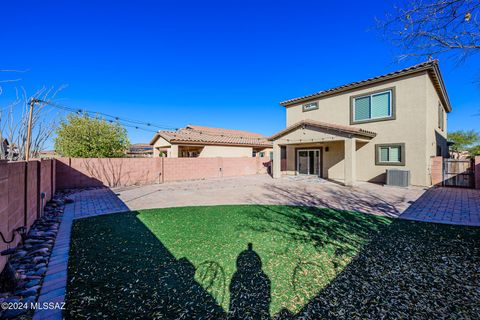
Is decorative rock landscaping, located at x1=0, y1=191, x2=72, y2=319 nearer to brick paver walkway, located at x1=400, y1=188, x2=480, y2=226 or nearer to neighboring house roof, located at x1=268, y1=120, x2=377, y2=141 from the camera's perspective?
brick paver walkway, located at x1=400, y1=188, x2=480, y2=226

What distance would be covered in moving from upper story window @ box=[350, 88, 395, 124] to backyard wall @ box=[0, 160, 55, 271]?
16185 mm

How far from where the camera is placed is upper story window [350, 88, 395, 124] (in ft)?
42.3

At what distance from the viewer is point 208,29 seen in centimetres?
1248

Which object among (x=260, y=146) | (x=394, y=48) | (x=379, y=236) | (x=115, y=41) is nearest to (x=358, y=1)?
(x=394, y=48)

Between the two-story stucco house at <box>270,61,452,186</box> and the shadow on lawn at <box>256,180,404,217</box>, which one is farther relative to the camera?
the two-story stucco house at <box>270,61,452,186</box>

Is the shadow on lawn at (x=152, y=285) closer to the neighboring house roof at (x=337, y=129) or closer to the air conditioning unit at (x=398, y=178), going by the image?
the neighboring house roof at (x=337, y=129)

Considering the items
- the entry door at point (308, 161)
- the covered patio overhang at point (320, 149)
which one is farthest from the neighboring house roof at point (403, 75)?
the entry door at point (308, 161)

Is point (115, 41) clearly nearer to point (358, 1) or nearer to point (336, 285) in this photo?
point (358, 1)

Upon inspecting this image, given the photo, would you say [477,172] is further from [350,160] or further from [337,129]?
[337,129]

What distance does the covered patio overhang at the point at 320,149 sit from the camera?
39.8 feet

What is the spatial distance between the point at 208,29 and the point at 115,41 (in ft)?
17.0

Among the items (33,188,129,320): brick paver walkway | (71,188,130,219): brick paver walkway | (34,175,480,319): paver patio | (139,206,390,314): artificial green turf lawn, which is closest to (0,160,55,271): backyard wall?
(33,188,129,320): brick paver walkway

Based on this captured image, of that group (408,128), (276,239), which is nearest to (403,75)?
(408,128)

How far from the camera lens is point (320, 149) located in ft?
54.5
